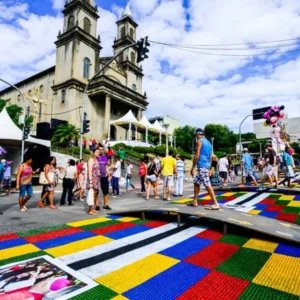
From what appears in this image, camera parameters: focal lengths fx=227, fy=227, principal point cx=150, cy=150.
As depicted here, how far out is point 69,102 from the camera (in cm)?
3334

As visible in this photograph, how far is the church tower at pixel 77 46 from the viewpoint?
33.8m

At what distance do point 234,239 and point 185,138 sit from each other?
2745 inches

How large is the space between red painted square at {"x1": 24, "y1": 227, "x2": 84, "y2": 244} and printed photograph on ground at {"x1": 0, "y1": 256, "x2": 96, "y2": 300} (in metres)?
1.06

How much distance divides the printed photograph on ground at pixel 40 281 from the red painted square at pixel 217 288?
42.9 inches

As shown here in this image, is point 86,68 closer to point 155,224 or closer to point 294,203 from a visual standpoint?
point 294,203

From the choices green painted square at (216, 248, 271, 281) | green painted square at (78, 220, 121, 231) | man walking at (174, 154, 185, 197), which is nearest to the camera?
green painted square at (216, 248, 271, 281)

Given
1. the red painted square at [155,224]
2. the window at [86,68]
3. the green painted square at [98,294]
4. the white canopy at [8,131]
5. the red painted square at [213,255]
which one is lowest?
the green painted square at [98,294]

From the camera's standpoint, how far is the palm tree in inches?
1085

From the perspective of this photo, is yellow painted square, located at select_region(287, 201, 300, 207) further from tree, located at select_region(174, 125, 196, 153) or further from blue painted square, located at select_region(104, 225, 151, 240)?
tree, located at select_region(174, 125, 196, 153)

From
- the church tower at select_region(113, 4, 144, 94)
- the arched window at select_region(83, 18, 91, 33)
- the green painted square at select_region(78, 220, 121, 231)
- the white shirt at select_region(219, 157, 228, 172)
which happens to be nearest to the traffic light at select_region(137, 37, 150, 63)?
the white shirt at select_region(219, 157, 228, 172)

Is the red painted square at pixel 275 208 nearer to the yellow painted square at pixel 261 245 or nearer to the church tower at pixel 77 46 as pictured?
the yellow painted square at pixel 261 245

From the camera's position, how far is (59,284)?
247cm

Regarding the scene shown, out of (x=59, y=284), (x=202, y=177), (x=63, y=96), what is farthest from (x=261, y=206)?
(x=63, y=96)

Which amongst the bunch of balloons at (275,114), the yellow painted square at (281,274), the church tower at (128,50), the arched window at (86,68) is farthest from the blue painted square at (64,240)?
the church tower at (128,50)
